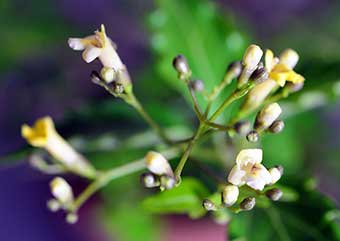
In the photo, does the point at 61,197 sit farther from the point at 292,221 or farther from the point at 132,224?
the point at 132,224

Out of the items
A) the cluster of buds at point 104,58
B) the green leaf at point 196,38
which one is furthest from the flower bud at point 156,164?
the green leaf at point 196,38

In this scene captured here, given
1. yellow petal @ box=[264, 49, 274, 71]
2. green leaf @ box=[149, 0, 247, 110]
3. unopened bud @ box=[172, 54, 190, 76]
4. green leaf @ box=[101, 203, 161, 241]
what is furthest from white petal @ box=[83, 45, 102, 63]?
green leaf @ box=[101, 203, 161, 241]

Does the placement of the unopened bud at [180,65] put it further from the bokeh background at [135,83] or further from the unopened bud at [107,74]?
the bokeh background at [135,83]

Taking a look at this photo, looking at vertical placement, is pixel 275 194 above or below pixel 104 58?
below

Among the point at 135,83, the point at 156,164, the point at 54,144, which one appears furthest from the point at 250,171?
the point at 135,83

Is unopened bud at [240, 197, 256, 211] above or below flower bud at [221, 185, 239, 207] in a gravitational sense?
below

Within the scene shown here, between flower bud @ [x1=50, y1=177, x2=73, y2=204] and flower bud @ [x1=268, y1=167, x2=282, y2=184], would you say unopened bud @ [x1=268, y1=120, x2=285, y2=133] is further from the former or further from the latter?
flower bud @ [x1=50, y1=177, x2=73, y2=204]
